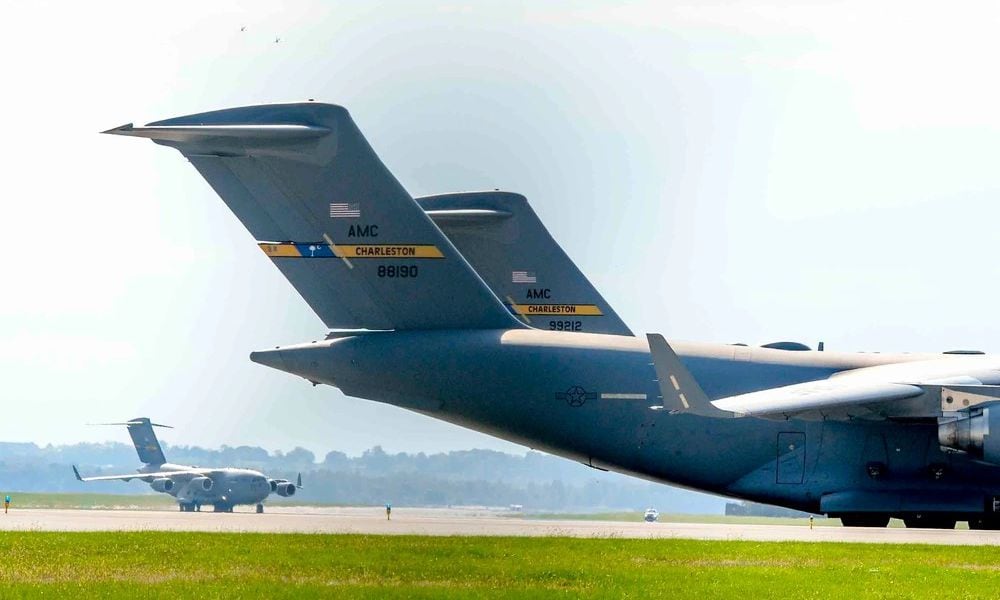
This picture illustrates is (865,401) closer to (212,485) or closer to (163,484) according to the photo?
(212,485)

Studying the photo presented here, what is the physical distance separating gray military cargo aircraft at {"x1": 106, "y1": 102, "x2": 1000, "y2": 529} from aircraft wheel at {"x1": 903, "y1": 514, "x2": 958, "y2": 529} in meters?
0.04

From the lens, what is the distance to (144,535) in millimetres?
19250

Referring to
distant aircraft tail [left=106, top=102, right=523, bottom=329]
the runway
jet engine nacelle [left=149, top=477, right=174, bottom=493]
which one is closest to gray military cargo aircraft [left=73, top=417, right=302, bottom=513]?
jet engine nacelle [left=149, top=477, right=174, bottom=493]

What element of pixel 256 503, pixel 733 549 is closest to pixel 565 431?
pixel 733 549

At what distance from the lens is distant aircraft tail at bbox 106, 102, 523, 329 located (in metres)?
22.6

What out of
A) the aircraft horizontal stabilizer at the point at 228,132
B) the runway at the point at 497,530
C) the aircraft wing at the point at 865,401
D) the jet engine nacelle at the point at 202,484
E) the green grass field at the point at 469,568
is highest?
the aircraft horizontal stabilizer at the point at 228,132

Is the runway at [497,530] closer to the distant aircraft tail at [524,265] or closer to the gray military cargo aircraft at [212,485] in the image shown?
the distant aircraft tail at [524,265]

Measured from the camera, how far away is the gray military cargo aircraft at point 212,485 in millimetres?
57469

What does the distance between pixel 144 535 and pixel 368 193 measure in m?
6.52

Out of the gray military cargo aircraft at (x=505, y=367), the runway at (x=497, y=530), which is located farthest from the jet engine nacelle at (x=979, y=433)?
the runway at (x=497, y=530)

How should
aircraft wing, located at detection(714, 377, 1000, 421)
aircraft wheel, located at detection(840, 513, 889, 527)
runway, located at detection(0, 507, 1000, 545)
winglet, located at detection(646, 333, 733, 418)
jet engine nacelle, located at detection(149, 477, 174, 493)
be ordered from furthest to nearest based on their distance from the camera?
jet engine nacelle, located at detection(149, 477, 174, 493) → aircraft wheel, located at detection(840, 513, 889, 527) → aircraft wing, located at detection(714, 377, 1000, 421) → runway, located at detection(0, 507, 1000, 545) → winglet, located at detection(646, 333, 733, 418)

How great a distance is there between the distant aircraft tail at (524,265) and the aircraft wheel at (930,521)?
8059 mm

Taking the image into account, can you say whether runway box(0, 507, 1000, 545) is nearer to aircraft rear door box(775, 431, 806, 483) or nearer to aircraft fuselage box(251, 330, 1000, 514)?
aircraft fuselage box(251, 330, 1000, 514)

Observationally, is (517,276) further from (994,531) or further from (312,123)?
(994,531)
